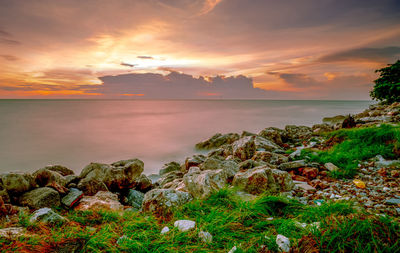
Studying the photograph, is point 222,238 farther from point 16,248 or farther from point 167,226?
point 16,248

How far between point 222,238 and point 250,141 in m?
6.10

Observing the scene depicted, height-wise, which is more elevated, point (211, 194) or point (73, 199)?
point (211, 194)

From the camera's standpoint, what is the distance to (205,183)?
381cm

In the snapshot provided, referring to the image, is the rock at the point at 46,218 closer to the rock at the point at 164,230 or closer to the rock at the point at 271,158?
the rock at the point at 164,230

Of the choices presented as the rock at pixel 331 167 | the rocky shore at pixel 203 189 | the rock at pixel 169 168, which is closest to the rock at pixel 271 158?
the rocky shore at pixel 203 189

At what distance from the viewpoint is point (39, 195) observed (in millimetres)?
A: 4383

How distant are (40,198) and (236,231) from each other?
167 inches

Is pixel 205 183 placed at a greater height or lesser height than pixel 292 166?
greater

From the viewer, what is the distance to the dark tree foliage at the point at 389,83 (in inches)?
642

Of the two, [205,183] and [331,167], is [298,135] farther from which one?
[205,183]

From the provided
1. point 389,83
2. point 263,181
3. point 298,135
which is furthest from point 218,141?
point 389,83

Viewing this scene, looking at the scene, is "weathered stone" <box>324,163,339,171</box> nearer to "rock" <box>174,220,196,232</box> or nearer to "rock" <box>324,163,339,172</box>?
"rock" <box>324,163,339,172</box>

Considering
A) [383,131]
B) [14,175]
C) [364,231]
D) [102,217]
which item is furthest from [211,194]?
[383,131]

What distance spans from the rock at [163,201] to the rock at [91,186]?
2.62m
